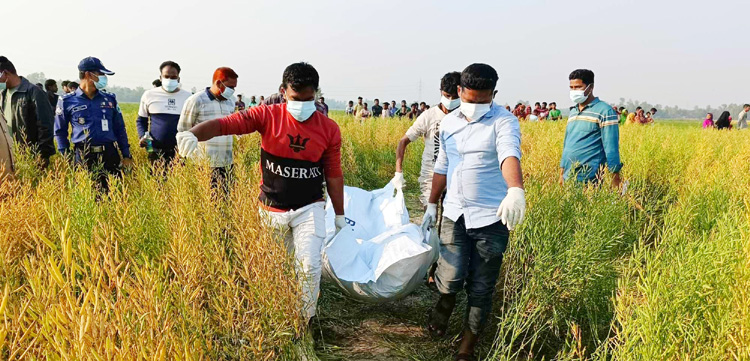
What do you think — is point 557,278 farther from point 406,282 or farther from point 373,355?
point 373,355

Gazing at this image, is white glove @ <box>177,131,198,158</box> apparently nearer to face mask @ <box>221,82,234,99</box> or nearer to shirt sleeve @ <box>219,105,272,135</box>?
shirt sleeve @ <box>219,105,272,135</box>

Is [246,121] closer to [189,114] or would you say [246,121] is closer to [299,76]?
[299,76]

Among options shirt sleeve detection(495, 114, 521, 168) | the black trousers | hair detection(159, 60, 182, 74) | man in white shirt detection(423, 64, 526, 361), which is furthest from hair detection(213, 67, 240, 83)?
shirt sleeve detection(495, 114, 521, 168)

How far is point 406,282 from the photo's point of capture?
2596mm

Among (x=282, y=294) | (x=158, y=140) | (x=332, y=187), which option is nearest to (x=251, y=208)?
(x=282, y=294)

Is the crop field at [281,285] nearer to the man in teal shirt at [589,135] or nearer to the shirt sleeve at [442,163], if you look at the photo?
the man in teal shirt at [589,135]

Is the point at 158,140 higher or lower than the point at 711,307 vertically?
higher

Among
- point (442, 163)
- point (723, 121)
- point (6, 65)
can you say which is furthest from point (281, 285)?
point (723, 121)

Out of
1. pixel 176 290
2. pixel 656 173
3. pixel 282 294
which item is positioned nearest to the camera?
pixel 176 290

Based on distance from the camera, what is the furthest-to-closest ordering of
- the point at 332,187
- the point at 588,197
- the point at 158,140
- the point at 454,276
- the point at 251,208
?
the point at 158,140, the point at 588,197, the point at 332,187, the point at 454,276, the point at 251,208

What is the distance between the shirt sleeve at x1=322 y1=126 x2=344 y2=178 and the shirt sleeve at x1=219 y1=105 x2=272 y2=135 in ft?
1.21

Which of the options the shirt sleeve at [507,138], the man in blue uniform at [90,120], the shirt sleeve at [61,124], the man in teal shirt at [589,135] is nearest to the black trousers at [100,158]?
the man in blue uniform at [90,120]

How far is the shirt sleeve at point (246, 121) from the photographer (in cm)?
233

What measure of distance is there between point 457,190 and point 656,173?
4.09 m
